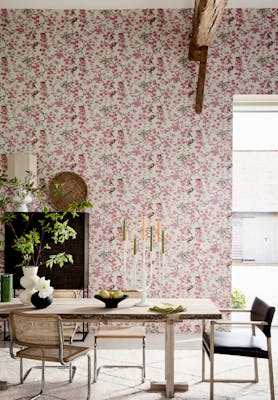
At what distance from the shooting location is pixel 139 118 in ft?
22.9

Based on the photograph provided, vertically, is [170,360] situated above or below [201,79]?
below

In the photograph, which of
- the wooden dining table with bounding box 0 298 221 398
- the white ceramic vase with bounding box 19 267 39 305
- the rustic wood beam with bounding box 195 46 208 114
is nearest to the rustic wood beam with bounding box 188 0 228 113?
the rustic wood beam with bounding box 195 46 208 114

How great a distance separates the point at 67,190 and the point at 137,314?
3040 mm

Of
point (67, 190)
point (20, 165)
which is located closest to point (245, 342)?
point (67, 190)

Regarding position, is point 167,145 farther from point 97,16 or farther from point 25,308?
point 25,308

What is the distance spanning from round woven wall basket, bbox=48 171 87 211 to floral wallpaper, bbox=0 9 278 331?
0.30 ft

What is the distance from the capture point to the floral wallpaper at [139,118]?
693 cm

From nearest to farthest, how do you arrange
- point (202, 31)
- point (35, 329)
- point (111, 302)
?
point (35, 329), point (111, 302), point (202, 31)

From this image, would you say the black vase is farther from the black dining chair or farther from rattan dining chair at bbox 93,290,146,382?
the black dining chair

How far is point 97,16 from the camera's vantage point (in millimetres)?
7027

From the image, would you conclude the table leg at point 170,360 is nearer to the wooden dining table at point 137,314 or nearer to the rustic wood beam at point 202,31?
the wooden dining table at point 137,314

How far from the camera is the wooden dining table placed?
4.18m

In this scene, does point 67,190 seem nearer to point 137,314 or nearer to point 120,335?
point 120,335

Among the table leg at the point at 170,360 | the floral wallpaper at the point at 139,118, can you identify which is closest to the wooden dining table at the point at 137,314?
the table leg at the point at 170,360
